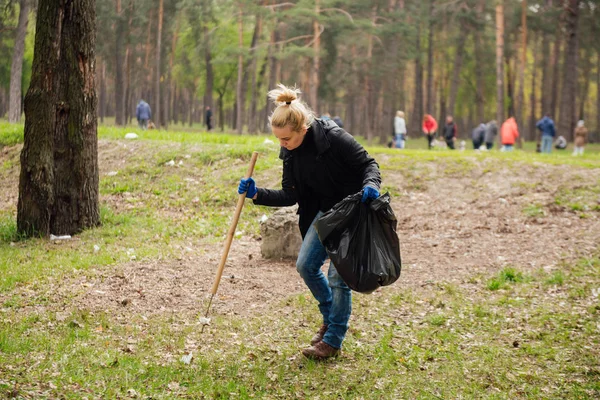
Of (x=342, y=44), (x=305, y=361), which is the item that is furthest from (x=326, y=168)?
(x=342, y=44)

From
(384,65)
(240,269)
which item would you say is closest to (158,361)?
(240,269)

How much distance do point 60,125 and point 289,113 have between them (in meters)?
5.46

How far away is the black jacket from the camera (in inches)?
175

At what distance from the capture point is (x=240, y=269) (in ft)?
25.6

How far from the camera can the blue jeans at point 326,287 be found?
463 cm

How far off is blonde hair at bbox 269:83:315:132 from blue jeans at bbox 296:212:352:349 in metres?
0.72

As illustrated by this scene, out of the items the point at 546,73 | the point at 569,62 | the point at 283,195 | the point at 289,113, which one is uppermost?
the point at 546,73

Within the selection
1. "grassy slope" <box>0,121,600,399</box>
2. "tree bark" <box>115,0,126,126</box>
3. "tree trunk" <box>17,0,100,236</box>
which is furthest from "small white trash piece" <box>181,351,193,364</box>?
"tree bark" <box>115,0,126,126</box>

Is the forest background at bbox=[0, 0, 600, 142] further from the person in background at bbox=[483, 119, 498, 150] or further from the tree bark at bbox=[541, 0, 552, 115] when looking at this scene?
the person in background at bbox=[483, 119, 498, 150]

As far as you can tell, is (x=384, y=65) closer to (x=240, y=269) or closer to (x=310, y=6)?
(x=310, y=6)

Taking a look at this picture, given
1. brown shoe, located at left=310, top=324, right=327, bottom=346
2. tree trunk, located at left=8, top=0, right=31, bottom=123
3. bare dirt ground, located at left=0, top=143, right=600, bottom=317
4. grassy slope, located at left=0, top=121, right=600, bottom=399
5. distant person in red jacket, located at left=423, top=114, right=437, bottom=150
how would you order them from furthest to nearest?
distant person in red jacket, located at left=423, top=114, right=437, bottom=150
tree trunk, located at left=8, top=0, right=31, bottom=123
bare dirt ground, located at left=0, top=143, right=600, bottom=317
brown shoe, located at left=310, top=324, right=327, bottom=346
grassy slope, located at left=0, top=121, right=600, bottom=399

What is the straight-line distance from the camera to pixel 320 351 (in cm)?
485

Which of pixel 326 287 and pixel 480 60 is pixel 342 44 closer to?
pixel 480 60

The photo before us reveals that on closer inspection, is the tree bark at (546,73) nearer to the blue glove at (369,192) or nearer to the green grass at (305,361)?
the green grass at (305,361)
